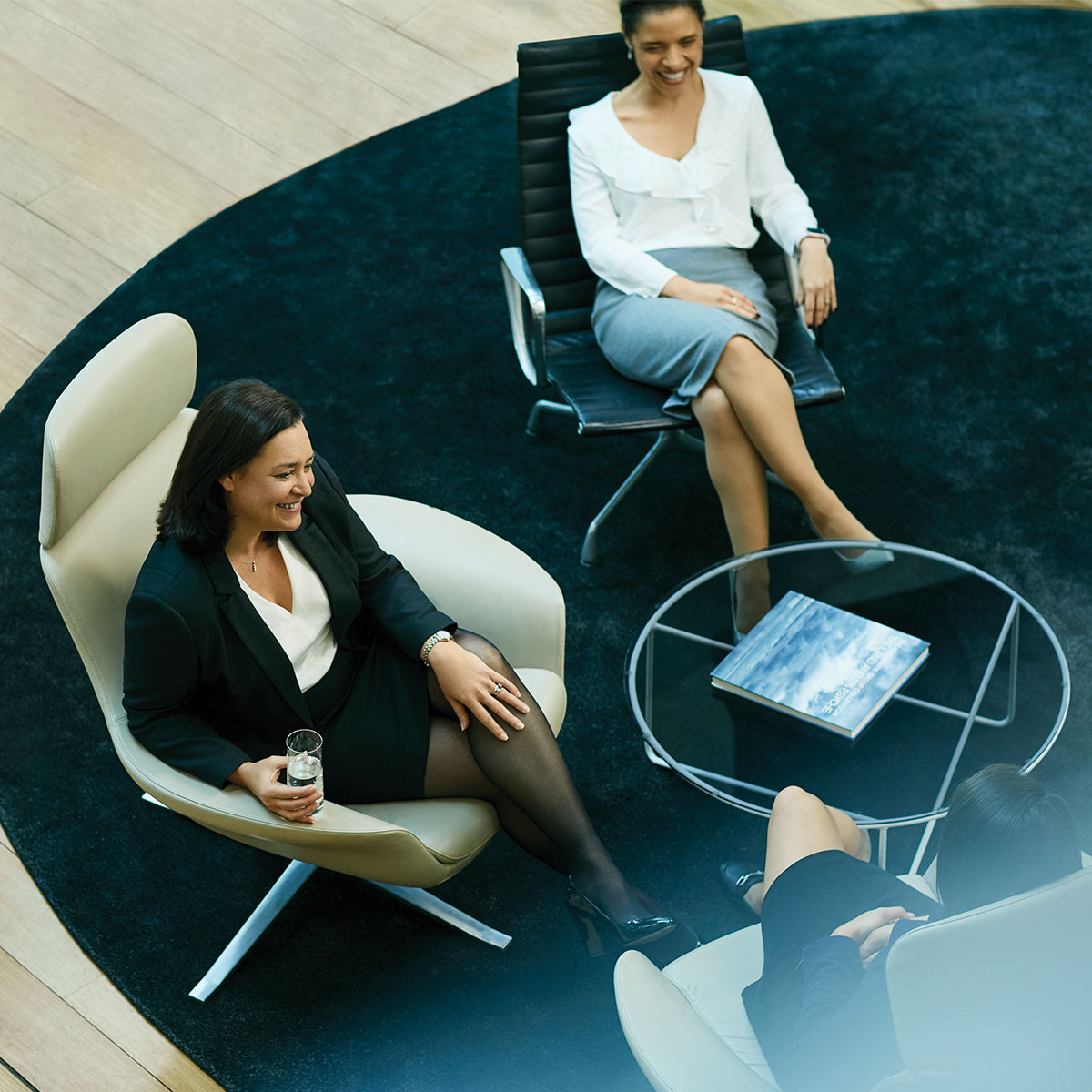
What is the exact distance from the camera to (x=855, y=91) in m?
4.46

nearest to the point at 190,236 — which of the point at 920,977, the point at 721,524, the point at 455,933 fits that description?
the point at 721,524

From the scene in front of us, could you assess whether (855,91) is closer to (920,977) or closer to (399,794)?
(399,794)

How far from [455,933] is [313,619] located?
653mm

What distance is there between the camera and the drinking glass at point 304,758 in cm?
189

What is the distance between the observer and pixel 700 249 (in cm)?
309

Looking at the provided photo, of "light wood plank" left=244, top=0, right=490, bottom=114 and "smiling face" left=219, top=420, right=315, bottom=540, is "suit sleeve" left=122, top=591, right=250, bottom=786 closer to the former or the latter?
"smiling face" left=219, top=420, right=315, bottom=540

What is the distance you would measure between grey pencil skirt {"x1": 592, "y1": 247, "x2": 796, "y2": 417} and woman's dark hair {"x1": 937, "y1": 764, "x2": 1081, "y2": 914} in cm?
131

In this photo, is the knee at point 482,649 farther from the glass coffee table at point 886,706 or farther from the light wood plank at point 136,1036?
the light wood plank at point 136,1036

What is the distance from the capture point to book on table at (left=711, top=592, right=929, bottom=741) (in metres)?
2.19

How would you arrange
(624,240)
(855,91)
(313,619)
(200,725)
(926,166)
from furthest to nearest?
(855,91), (926,166), (624,240), (313,619), (200,725)

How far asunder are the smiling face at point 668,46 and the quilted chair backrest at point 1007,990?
2076mm

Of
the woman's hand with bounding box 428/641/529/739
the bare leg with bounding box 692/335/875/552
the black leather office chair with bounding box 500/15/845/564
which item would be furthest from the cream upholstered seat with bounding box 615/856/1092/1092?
the black leather office chair with bounding box 500/15/845/564

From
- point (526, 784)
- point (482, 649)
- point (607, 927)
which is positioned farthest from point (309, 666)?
point (607, 927)

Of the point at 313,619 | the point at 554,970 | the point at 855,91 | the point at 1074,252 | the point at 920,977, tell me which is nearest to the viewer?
the point at 920,977
